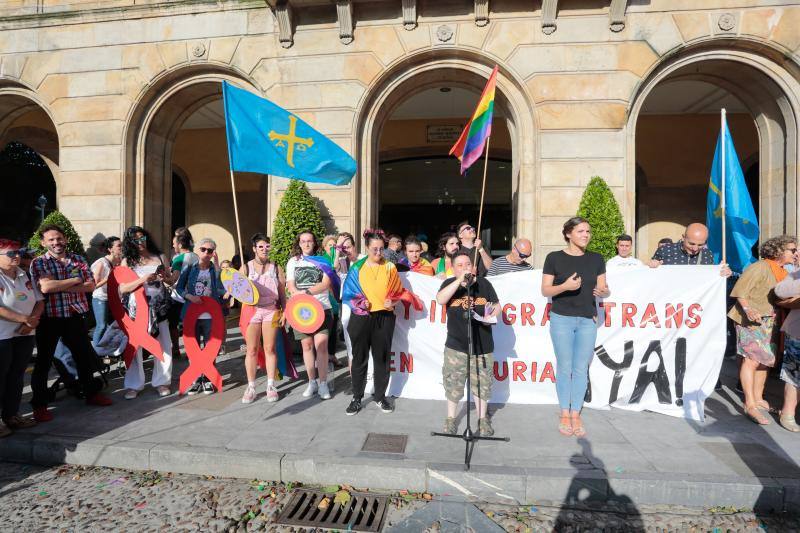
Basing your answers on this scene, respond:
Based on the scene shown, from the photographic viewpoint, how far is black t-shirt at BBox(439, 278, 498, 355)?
390cm

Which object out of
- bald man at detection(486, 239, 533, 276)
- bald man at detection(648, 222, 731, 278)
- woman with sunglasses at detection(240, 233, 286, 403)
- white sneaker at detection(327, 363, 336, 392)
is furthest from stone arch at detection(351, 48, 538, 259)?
woman with sunglasses at detection(240, 233, 286, 403)

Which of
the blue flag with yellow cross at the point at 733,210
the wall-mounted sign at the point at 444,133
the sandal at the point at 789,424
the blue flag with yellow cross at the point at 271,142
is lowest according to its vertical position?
the sandal at the point at 789,424

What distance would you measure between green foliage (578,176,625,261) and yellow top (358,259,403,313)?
4.45 meters

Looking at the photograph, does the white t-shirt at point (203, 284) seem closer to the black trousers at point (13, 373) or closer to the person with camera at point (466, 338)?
the black trousers at point (13, 373)

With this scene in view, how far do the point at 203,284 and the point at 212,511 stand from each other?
121 inches

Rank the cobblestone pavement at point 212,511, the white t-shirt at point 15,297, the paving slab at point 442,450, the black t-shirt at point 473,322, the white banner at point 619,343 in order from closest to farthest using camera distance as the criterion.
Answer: the cobblestone pavement at point 212,511
the paving slab at point 442,450
the white t-shirt at point 15,297
the black t-shirt at point 473,322
the white banner at point 619,343

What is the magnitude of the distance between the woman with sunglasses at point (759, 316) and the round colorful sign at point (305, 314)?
4.44m

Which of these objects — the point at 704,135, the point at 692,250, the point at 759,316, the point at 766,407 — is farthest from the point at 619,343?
the point at 704,135

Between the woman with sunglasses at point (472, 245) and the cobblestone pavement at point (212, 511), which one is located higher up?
the woman with sunglasses at point (472, 245)

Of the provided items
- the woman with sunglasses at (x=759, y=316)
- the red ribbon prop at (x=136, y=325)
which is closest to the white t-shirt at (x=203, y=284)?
the red ribbon prop at (x=136, y=325)

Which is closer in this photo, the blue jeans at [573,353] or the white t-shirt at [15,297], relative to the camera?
the white t-shirt at [15,297]

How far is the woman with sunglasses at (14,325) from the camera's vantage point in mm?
3793

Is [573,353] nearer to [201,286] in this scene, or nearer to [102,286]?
[201,286]

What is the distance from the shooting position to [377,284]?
4.45 metres
